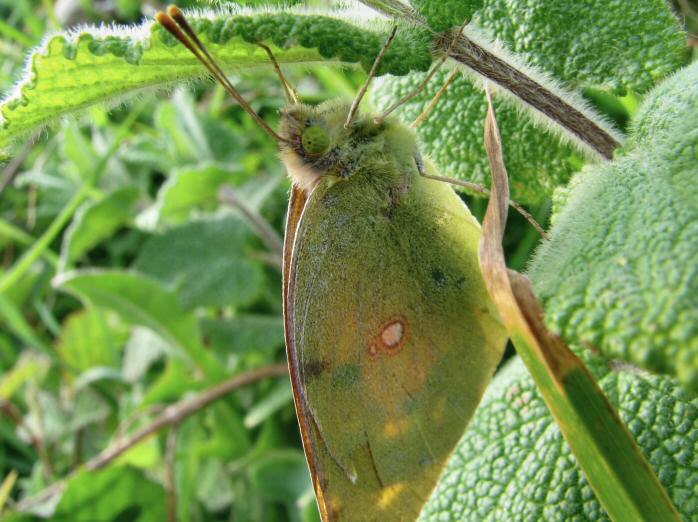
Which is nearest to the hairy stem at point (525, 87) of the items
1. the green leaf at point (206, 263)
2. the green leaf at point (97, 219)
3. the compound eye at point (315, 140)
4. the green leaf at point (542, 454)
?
the compound eye at point (315, 140)

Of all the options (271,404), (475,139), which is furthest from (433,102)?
(271,404)

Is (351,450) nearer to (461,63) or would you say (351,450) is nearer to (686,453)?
(686,453)

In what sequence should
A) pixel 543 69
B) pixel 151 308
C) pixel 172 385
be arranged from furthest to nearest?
1. pixel 151 308
2. pixel 172 385
3. pixel 543 69

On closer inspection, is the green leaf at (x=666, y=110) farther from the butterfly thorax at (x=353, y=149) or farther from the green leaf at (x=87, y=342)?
the green leaf at (x=87, y=342)

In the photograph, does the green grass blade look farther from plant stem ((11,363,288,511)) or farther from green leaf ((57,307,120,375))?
green leaf ((57,307,120,375))

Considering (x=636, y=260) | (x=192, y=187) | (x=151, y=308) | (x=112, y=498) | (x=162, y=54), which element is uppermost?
(x=636, y=260)

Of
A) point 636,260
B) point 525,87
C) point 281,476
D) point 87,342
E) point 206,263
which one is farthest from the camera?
point 87,342

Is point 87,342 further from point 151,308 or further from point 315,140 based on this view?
point 315,140
